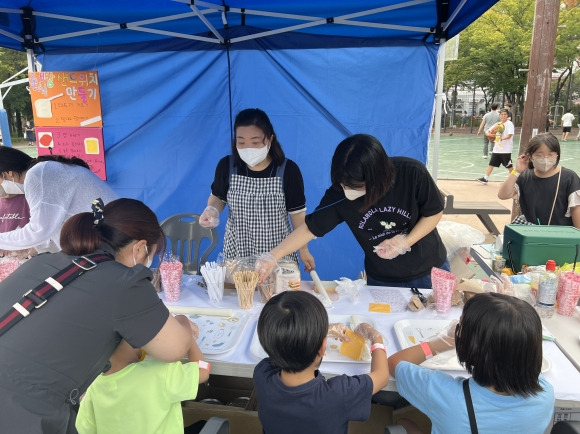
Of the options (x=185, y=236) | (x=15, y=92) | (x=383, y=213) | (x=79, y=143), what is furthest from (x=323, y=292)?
(x=15, y=92)

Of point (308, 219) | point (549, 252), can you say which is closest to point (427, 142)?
point (549, 252)

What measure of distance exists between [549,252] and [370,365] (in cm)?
146

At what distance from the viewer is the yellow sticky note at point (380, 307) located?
199 centimetres

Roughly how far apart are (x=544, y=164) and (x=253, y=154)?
2056 mm

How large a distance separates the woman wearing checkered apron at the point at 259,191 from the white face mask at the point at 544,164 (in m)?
1.72

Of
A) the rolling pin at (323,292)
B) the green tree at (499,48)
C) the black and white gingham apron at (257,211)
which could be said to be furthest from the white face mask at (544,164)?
the green tree at (499,48)

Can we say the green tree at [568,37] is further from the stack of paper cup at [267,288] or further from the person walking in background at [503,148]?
the stack of paper cup at [267,288]

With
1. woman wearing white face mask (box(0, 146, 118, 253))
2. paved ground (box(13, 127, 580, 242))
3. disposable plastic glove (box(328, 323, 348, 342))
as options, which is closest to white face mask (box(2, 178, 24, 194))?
woman wearing white face mask (box(0, 146, 118, 253))

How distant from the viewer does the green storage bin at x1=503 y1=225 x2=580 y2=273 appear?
A: 2.34m

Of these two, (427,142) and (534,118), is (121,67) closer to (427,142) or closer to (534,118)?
(427,142)

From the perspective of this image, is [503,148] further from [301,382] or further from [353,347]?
[301,382]

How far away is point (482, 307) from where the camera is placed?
1.27 metres

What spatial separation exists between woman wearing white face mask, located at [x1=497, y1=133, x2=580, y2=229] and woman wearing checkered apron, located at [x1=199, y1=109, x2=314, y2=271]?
1.72 meters

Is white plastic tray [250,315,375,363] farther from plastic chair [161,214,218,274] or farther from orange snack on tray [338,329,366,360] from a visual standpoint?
plastic chair [161,214,218,274]
